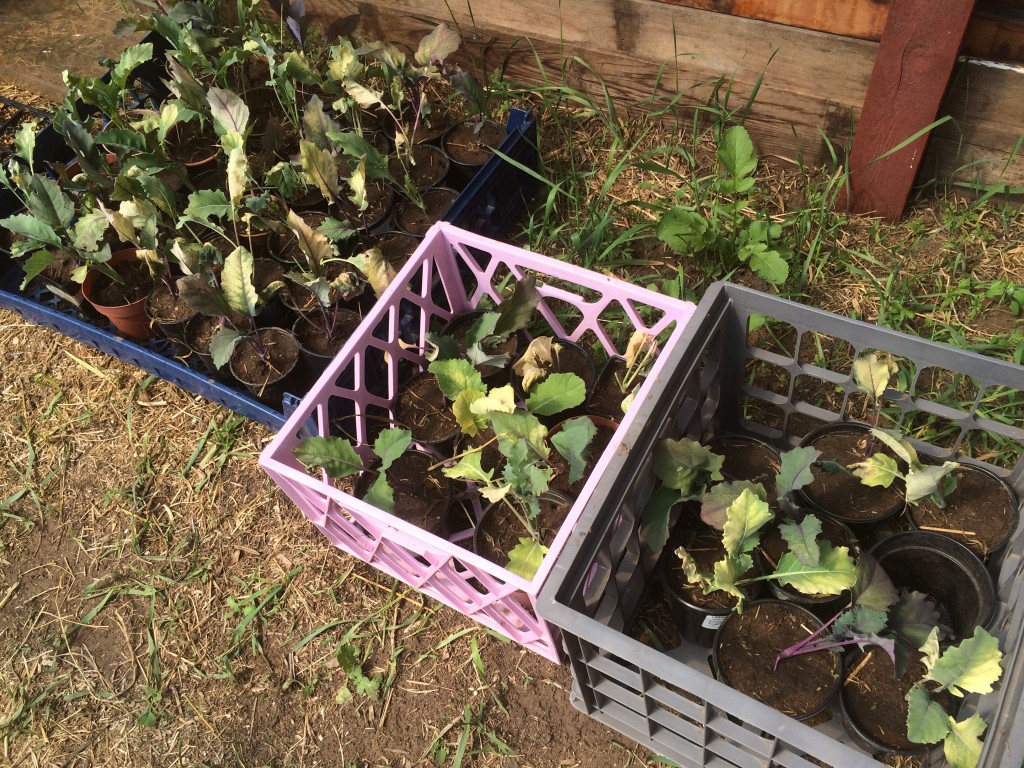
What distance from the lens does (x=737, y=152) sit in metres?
1.86

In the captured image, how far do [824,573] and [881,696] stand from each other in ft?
0.71

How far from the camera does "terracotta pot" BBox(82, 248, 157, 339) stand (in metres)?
2.01

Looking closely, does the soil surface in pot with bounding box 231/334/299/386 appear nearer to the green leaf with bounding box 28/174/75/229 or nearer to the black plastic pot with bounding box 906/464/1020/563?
the green leaf with bounding box 28/174/75/229

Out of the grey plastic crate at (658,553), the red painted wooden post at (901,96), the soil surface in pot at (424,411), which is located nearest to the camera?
the grey plastic crate at (658,553)

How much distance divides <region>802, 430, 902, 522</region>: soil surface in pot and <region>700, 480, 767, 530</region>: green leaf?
194mm

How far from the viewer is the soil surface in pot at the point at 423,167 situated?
2166 mm

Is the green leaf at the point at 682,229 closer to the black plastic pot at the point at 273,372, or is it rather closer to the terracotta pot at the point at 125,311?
the black plastic pot at the point at 273,372

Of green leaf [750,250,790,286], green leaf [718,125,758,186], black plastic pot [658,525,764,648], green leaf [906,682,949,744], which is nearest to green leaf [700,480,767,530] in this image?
black plastic pot [658,525,764,648]

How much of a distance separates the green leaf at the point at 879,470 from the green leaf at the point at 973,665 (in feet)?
1.14

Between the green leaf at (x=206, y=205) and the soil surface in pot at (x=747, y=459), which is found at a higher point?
the green leaf at (x=206, y=205)

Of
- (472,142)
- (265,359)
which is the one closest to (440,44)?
(472,142)

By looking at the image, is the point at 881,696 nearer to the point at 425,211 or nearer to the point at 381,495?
the point at 381,495

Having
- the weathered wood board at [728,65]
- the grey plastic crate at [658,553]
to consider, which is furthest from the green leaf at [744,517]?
the weathered wood board at [728,65]

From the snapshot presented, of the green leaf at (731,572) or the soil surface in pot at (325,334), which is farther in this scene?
the soil surface in pot at (325,334)
